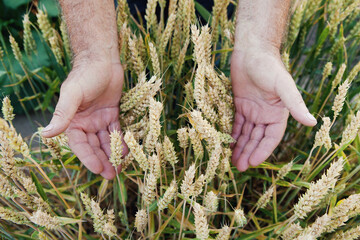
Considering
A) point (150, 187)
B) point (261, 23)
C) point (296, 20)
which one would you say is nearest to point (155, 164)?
point (150, 187)

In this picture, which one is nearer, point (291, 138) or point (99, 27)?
point (99, 27)

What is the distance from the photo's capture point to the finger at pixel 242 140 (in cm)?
101

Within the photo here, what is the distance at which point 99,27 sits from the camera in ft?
3.30

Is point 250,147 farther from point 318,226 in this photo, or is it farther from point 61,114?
point 61,114

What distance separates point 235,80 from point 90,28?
21.3 inches

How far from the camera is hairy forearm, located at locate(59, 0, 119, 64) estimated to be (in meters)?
0.98

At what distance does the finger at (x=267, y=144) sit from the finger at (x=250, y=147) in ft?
0.07

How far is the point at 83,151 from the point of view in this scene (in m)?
0.88

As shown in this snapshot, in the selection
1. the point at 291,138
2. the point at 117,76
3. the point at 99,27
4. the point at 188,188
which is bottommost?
the point at 291,138

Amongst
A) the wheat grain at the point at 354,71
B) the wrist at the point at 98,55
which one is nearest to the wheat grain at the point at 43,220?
the wrist at the point at 98,55

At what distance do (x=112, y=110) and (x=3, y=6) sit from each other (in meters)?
1.27

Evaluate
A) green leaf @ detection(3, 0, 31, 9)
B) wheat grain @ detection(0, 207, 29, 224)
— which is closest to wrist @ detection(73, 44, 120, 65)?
wheat grain @ detection(0, 207, 29, 224)

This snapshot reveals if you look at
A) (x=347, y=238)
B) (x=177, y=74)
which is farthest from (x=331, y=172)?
(x=177, y=74)

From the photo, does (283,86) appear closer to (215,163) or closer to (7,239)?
(215,163)
